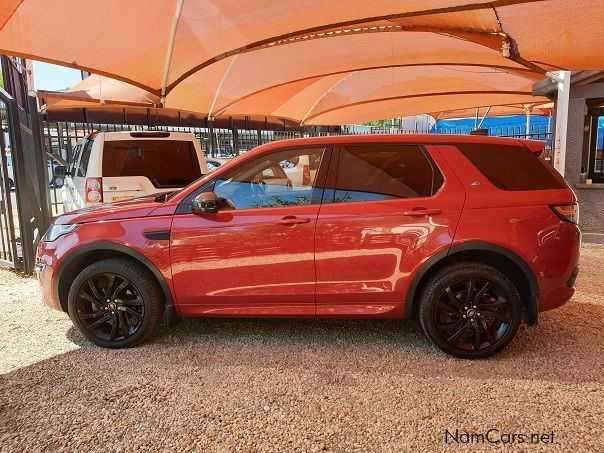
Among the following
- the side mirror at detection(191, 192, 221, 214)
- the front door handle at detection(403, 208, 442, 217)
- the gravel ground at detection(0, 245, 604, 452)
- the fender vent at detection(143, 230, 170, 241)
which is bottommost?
the gravel ground at detection(0, 245, 604, 452)

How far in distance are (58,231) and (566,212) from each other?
173 inches

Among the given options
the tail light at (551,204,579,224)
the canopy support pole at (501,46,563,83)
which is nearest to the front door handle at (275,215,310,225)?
the tail light at (551,204,579,224)

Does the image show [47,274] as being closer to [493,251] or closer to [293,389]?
[293,389]

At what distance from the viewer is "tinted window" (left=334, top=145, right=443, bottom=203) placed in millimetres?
3754

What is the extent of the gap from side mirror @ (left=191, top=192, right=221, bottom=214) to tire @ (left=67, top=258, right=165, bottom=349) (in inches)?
30.4

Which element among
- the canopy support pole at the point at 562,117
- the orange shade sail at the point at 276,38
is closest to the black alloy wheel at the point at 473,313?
the orange shade sail at the point at 276,38

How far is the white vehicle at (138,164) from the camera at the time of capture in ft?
21.4

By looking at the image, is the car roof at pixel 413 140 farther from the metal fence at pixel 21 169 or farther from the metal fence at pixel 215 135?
the metal fence at pixel 215 135

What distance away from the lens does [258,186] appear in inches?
155

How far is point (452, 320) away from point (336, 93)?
49.5 feet

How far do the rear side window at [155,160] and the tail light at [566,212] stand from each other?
16.3 feet

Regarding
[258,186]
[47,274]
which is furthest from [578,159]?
[47,274]

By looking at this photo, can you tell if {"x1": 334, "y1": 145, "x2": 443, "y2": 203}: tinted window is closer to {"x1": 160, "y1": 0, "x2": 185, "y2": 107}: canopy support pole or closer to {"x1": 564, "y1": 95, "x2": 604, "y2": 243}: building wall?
{"x1": 160, "y1": 0, "x2": 185, "y2": 107}: canopy support pole

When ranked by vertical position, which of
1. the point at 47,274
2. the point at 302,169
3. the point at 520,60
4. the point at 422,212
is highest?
the point at 520,60
